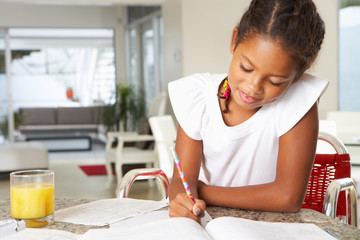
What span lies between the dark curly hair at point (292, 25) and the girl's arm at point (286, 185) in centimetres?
16

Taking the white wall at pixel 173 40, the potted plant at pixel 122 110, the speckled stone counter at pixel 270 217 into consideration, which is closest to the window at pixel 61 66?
the potted plant at pixel 122 110

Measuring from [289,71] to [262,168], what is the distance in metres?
0.29

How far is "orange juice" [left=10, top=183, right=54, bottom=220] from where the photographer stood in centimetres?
91

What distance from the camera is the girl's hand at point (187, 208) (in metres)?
0.90

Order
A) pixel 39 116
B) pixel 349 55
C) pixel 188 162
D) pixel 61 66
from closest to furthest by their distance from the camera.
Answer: pixel 188 162, pixel 349 55, pixel 61 66, pixel 39 116

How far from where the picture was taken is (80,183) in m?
5.57

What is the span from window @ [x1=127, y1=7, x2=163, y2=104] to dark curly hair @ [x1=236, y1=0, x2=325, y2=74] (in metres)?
5.91

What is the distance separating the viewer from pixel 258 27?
1.02 meters

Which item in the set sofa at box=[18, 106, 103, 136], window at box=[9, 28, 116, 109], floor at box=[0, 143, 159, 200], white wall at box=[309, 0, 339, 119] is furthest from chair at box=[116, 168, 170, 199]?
sofa at box=[18, 106, 103, 136]

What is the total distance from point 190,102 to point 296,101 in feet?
Answer: 0.84

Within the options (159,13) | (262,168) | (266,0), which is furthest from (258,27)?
(159,13)

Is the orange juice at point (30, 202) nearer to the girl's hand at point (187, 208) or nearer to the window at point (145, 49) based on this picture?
the girl's hand at point (187, 208)

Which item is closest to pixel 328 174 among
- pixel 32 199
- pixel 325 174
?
pixel 325 174

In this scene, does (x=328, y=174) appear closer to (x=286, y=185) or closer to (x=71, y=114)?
(x=286, y=185)
